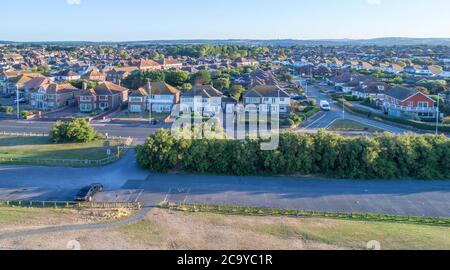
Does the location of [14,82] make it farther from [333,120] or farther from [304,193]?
[304,193]

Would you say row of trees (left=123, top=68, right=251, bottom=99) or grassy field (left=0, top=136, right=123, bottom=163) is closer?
grassy field (left=0, top=136, right=123, bottom=163)

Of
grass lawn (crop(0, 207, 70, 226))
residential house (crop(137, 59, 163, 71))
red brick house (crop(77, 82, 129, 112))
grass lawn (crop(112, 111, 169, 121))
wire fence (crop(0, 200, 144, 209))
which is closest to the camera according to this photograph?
grass lawn (crop(0, 207, 70, 226))

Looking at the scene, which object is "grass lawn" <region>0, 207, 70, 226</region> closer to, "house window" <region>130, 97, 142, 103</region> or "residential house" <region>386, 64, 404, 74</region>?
"house window" <region>130, 97, 142, 103</region>

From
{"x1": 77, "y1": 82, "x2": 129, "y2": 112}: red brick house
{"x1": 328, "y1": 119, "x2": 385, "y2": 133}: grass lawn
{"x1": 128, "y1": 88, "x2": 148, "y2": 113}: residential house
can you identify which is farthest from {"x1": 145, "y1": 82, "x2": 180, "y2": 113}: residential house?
{"x1": 328, "y1": 119, "x2": 385, "y2": 133}: grass lawn

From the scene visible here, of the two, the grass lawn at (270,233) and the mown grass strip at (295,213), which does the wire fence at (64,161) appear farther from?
the grass lawn at (270,233)

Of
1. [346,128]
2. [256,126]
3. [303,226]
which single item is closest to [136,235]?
[303,226]

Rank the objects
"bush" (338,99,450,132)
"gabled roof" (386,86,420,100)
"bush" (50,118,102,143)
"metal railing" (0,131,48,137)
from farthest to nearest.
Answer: "gabled roof" (386,86,420,100), "bush" (338,99,450,132), "metal railing" (0,131,48,137), "bush" (50,118,102,143)

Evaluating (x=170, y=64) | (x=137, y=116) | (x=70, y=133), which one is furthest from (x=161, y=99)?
(x=170, y=64)

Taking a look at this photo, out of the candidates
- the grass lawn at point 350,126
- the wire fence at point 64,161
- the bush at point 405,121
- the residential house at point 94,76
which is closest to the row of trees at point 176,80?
the residential house at point 94,76
